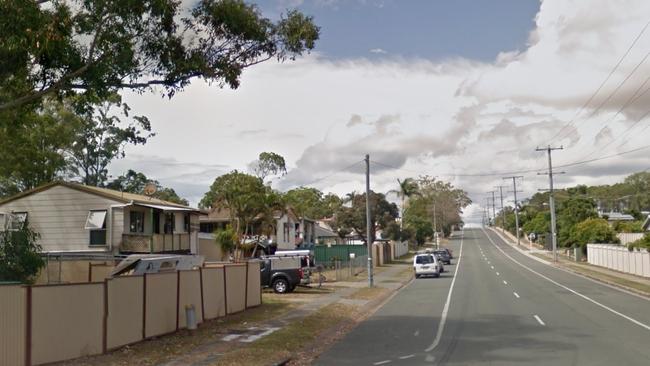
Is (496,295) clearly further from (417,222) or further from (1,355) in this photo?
(417,222)

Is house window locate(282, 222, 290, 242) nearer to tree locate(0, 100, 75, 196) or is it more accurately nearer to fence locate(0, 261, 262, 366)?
tree locate(0, 100, 75, 196)

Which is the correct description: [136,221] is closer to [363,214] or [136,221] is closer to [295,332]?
[295,332]

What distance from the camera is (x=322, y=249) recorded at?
64688 mm

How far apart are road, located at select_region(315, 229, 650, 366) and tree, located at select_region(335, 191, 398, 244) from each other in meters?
50.9

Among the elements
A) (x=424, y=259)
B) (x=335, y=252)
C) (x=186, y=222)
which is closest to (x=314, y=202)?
(x=335, y=252)

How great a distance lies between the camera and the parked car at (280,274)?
32500 mm

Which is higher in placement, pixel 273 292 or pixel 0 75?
pixel 0 75

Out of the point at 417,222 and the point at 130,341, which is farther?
the point at 417,222

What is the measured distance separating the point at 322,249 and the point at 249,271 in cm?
4019

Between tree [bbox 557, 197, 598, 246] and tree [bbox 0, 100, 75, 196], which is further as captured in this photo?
tree [bbox 557, 197, 598, 246]

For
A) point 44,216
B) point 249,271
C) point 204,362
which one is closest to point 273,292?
point 249,271

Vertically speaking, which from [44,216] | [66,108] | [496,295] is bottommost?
[496,295]

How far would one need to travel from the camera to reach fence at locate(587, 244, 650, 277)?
46.9 m

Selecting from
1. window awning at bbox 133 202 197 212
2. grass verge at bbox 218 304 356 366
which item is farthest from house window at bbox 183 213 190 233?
grass verge at bbox 218 304 356 366
